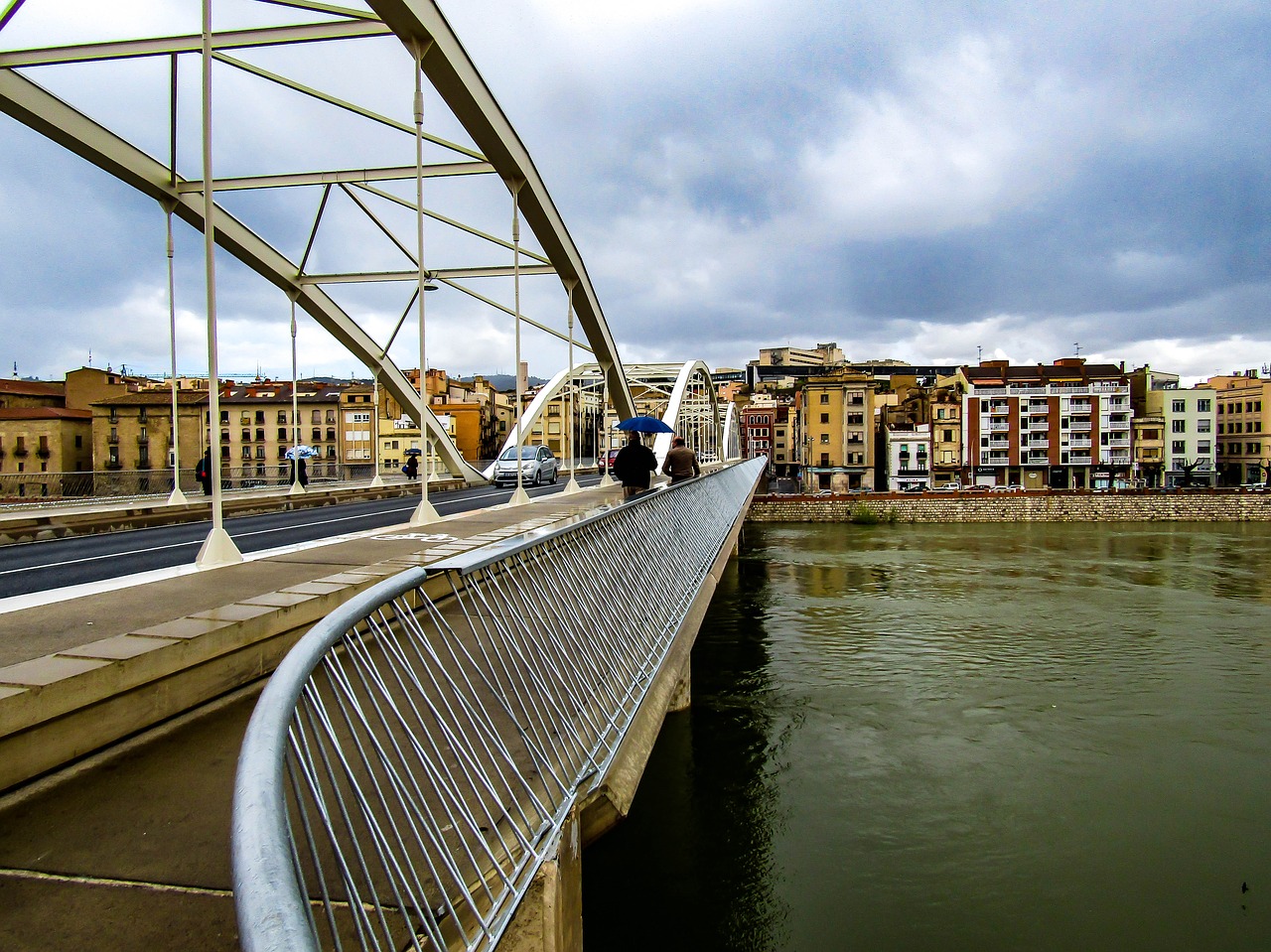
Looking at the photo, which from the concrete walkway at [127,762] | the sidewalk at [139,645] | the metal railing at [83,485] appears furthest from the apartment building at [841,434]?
the concrete walkway at [127,762]

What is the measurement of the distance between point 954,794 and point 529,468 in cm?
1902

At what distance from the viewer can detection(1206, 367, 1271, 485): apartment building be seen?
239 ft

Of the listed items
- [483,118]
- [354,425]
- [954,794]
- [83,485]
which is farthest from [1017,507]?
[83,485]

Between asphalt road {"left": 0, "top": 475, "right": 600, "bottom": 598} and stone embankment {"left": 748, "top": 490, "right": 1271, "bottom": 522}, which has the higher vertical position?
A: asphalt road {"left": 0, "top": 475, "right": 600, "bottom": 598}

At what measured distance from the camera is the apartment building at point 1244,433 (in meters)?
72.9

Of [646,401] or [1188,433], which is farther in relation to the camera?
[1188,433]

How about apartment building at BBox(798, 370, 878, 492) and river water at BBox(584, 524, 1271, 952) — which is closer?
river water at BBox(584, 524, 1271, 952)

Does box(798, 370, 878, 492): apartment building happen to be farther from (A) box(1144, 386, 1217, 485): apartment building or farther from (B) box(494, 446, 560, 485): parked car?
(B) box(494, 446, 560, 485): parked car

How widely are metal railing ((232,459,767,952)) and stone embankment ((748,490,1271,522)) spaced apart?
49781 mm

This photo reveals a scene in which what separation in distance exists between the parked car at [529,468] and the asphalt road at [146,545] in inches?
411

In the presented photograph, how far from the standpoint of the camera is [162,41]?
31.9ft

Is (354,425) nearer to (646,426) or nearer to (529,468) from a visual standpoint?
(529,468)

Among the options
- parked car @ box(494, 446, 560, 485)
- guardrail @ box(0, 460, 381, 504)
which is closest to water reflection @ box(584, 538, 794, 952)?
guardrail @ box(0, 460, 381, 504)

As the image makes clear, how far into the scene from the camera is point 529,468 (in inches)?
1051
